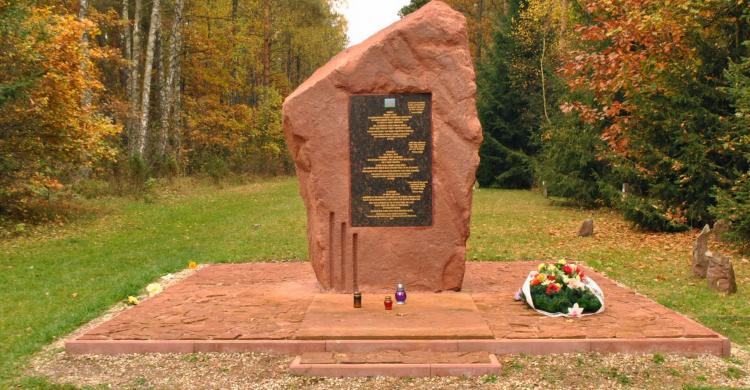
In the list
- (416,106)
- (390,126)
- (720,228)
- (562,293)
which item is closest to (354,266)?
(390,126)

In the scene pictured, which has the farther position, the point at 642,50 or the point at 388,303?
the point at 642,50

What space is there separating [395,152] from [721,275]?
15.1 feet

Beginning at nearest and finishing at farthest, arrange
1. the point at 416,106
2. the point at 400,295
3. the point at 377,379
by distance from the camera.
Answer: the point at 377,379
the point at 400,295
the point at 416,106

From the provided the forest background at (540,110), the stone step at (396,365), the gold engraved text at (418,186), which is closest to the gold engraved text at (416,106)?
the gold engraved text at (418,186)

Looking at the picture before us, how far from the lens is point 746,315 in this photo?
7.37 m

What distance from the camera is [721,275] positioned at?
8516 millimetres

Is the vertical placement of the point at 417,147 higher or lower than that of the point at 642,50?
lower

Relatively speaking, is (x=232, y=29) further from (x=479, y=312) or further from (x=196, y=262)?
(x=479, y=312)

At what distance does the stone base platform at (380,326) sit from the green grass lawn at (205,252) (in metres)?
0.75

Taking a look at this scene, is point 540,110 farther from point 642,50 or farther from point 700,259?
point 700,259

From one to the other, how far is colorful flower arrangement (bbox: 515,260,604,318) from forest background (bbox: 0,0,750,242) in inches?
201

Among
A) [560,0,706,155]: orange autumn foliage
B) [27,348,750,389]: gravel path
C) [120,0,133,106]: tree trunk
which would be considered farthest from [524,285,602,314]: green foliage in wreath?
[120,0,133,106]: tree trunk

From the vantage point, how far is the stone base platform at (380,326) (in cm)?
591

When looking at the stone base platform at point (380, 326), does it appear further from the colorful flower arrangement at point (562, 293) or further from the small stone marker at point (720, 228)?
the small stone marker at point (720, 228)
